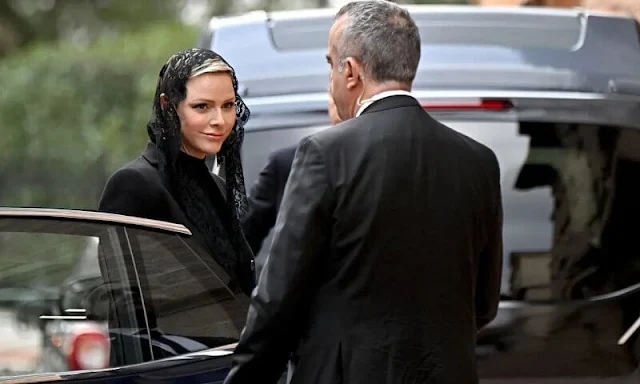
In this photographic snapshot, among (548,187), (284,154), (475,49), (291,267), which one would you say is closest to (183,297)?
(291,267)

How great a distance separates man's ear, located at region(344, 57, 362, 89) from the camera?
3.41 meters

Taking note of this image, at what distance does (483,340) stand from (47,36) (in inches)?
1235

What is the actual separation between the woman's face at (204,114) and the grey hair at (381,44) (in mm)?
824

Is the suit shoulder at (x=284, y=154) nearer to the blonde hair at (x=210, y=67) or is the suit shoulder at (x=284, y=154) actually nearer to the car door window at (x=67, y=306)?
the blonde hair at (x=210, y=67)

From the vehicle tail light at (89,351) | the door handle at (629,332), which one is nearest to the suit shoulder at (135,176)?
the vehicle tail light at (89,351)

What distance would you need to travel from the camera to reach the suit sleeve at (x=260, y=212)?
5270mm

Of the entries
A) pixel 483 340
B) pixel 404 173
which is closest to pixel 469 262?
pixel 404 173

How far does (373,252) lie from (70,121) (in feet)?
53.7

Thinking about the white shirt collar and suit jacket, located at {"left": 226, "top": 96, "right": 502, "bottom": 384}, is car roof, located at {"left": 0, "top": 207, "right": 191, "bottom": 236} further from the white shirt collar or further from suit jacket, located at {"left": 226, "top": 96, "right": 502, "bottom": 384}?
the white shirt collar

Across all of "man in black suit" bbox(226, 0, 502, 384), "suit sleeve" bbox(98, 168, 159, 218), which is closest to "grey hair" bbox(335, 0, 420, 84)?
"man in black suit" bbox(226, 0, 502, 384)

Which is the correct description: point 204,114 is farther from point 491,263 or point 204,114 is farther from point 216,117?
point 491,263

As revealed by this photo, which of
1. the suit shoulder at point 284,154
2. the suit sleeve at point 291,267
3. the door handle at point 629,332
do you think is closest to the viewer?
the suit sleeve at point 291,267

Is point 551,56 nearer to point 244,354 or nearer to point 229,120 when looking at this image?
point 229,120

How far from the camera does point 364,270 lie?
10.7ft
